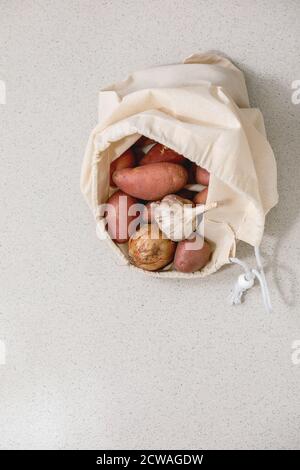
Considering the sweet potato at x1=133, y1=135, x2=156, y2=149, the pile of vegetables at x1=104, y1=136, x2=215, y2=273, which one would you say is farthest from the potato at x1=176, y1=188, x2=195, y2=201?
the sweet potato at x1=133, y1=135, x2=156, y2=149

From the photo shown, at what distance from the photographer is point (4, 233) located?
0.99 metres

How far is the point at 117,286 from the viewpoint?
0.97 metres

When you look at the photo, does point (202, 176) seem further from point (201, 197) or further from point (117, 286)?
point (117, 286)

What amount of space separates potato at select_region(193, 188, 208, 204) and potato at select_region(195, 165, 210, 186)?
1 centimetres

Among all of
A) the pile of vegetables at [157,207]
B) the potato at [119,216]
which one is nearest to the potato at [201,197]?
the pile of vegetables at [157,207]

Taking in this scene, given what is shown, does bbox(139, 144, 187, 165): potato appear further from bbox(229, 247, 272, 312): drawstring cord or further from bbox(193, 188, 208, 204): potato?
bbox(229, 247, 272, 312): drawstring cord

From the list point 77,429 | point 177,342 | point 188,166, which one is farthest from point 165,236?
point 77,429

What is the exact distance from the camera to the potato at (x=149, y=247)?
2.68 feet

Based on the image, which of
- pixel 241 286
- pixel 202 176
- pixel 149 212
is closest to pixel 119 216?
pixel 149 212

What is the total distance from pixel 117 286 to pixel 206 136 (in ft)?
1.24

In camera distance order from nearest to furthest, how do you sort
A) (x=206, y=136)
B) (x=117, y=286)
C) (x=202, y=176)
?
(x=206, y=136), (x=202, y=176), (x=117, y=286)

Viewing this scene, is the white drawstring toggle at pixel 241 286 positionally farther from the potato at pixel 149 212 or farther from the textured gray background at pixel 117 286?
the potato at pixel 149 212

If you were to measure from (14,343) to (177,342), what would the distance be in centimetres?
33
